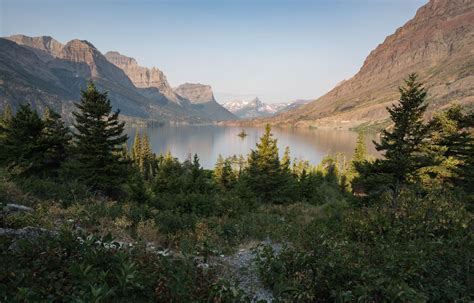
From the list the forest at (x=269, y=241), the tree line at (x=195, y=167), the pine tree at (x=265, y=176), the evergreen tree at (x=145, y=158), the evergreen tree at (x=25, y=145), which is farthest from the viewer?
the evergreen tree at (x=145, y=158)

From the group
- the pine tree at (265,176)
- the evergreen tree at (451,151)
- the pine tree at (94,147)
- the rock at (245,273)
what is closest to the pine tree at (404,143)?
the evergreen tree at (451,151)

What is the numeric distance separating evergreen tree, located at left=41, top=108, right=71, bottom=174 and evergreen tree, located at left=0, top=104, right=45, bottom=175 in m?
0.40

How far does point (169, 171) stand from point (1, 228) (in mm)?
31661

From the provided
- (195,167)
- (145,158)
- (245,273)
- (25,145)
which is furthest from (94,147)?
(145,158)

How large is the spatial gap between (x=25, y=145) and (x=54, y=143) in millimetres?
2107

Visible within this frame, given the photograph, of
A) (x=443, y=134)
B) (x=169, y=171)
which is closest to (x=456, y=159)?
(x=443, y=134)

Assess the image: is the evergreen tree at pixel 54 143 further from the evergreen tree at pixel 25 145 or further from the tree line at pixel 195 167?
the evergreen tree at pixel 25 145

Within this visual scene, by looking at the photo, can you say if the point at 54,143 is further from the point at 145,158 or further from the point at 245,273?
the point at 145,158

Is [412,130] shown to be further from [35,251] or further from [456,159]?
[35,251]

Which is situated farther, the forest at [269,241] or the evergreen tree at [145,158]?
the evergreen tree at [145,158]

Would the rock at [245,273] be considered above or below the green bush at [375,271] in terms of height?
below

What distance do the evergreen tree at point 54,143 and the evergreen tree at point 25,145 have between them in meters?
0.40

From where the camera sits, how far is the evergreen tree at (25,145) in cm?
2350

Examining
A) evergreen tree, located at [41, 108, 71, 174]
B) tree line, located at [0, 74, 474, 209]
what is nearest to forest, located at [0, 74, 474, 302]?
tree line, located at [0, 74, 474, 209]
